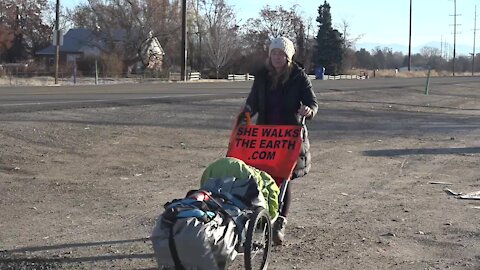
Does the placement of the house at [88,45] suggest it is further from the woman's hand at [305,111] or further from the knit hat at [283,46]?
the woman's hand at [305,111]

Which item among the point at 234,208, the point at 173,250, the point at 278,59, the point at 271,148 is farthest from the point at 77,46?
the point at 173,250

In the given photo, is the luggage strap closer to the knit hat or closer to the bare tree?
the knit hat

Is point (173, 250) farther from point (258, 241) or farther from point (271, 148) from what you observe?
point (271, 148)

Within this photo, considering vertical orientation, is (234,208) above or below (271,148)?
below

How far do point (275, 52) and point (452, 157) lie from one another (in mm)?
7614

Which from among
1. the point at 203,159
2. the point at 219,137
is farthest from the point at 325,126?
the point at 203,159

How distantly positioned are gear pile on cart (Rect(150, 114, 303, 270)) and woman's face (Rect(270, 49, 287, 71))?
562 millimetres

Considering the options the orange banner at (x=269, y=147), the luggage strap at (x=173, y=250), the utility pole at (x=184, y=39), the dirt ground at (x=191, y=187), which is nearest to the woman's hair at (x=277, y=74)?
the orange banner at (x=269, y=147)

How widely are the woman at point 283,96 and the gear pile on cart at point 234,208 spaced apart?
22 cm

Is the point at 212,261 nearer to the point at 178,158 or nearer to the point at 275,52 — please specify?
the point at 275,52

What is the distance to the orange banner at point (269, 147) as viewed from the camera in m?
6.46

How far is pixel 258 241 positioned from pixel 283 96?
1.63m

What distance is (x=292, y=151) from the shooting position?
6.46 metres

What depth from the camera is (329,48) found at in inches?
3600
